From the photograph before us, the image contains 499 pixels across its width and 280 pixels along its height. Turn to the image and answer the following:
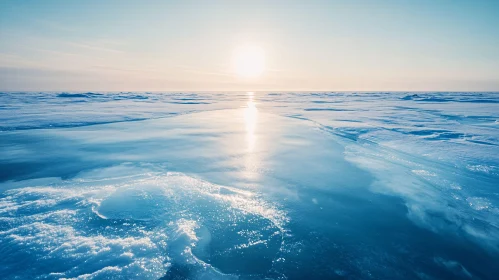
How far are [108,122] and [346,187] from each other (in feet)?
45.1

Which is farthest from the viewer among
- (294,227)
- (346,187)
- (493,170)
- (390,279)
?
(493,170)

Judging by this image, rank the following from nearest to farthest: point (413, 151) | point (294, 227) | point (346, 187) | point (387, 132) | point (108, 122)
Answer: point (294, 227) < point (346, 187) < point (413, 151) < point (387, 132) < point (108, 122)

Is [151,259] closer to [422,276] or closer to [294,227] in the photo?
[294,227]

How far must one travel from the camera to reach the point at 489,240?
344 cm

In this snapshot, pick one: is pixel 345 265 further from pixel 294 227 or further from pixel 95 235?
pixel 95 235

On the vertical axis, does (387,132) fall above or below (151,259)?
above

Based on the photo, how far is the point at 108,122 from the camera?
13891 millimetres

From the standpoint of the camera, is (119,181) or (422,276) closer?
(422,276)

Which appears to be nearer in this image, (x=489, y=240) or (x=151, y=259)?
(x=151, y=259)

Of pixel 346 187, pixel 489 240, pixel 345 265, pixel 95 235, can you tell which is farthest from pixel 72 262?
pixel 489 240

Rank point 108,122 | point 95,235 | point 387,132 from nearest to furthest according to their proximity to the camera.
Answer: point 95,235 < point 387,132 < point 108,122

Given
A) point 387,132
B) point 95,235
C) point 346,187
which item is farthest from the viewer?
point 387,132

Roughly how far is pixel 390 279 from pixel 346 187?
99.0 inches

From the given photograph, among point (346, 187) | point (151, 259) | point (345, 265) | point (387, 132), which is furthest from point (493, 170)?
point (151, 259)
